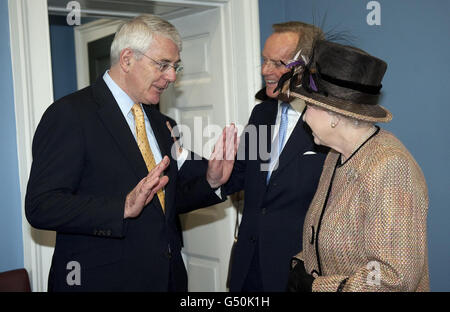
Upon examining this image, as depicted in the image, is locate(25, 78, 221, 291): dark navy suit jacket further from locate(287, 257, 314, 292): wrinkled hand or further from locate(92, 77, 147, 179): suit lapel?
locate(287, 257, 314, 292): wrinkled hand

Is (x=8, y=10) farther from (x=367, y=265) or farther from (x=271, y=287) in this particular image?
(x=367, y=265)

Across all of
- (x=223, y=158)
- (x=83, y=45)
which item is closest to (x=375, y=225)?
(x=223, y=158)

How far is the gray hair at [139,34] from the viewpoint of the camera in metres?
2.09

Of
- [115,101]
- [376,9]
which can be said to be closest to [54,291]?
[115,101]

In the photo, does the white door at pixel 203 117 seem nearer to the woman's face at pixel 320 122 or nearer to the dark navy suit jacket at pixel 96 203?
the dark navy suit jacket at pixel 96 203

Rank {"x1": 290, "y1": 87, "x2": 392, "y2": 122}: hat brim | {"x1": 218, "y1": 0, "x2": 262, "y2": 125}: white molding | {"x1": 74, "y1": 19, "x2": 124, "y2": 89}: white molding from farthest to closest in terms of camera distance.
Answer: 1. {"x1": 74, "y1": 19, "x2": 124, "y2": 89}: white molding
2. {"x1": 218, "y1": 0, "x2": 262, "y2": 125}: white molding
3. {"x1": 290, "y1": 87, "x2": 392, "y2": 122}: hat brim

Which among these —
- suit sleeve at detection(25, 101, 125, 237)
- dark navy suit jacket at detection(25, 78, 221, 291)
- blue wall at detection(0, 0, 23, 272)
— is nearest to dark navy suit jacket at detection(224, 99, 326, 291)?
dark navy suit jacket at detection(25, 78, 221, 291)

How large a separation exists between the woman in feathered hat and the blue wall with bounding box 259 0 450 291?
84 cm

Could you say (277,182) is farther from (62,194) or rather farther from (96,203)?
(62,194)

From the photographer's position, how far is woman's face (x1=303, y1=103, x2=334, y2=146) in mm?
1655

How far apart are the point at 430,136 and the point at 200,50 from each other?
1.53m

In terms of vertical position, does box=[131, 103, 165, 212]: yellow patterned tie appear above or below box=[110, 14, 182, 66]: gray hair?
below

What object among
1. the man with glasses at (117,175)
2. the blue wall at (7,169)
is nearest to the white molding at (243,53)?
the man with glasses at (117,175)

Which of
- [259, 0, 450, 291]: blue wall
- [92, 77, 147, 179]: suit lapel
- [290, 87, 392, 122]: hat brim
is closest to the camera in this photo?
[290, 87, 392, 122]: hat brim
